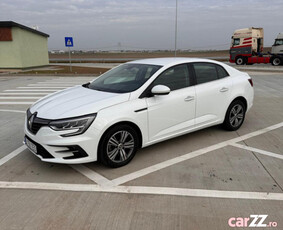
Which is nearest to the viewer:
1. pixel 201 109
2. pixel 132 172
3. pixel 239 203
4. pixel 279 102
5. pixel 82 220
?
pixel 82 220

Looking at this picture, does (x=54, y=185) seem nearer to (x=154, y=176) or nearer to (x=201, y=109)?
(x=154, y=176)

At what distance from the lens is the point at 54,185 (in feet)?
11.0

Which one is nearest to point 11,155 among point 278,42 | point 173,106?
point 173,106

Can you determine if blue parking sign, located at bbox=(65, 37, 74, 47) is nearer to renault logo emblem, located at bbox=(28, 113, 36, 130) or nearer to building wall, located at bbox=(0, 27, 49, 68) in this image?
building wall, located at bbox=(0, 27, 49, 68)

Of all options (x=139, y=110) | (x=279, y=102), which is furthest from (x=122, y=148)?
(x=279, y=102)

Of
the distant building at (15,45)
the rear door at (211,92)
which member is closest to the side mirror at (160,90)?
the rear door at (211,92)

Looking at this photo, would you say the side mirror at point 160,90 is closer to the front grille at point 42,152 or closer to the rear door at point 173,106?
the rear door at point 173,106

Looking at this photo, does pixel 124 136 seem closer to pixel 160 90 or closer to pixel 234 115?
pixel 160 90

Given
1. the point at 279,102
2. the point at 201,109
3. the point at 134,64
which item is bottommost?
the point at 279,102

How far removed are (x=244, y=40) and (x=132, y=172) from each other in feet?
89.7

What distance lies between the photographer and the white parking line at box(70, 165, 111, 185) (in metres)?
3.46

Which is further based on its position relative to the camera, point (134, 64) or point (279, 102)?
point (279, 102)

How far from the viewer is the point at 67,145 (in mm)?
3365

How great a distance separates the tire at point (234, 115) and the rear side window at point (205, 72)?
732 mm
